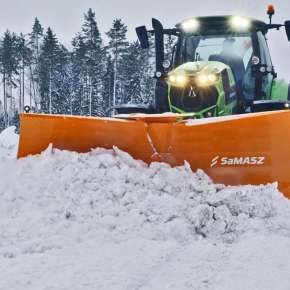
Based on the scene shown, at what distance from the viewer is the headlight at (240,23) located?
21.8 feet

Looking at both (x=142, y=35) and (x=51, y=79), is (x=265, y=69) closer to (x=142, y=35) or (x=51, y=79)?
(x=142, y=35)

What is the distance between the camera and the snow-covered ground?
299 cm

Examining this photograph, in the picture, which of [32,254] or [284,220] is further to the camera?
[284,220]

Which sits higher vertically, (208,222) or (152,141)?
(152,141)

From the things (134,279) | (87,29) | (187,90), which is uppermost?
(87,29)

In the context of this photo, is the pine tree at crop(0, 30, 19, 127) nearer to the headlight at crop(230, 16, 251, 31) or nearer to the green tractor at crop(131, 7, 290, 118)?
the green tractor at crop(131, 7, 290, 118)

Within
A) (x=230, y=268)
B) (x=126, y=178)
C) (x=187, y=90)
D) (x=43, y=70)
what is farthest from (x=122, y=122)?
(x=43, y=70)

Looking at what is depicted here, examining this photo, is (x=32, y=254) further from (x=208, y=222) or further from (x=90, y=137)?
(x=90, y=137)

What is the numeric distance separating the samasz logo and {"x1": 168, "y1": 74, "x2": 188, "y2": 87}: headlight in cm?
148

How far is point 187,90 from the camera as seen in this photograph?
571 cm

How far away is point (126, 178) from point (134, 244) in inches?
31.6

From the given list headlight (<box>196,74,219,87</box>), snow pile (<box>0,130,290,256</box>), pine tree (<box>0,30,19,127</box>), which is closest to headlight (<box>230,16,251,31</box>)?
headlight (<box>196,74,219,87</box>)

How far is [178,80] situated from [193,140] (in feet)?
4.49

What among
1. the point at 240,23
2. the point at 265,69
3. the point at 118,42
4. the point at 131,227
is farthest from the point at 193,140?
the point at 118,42
